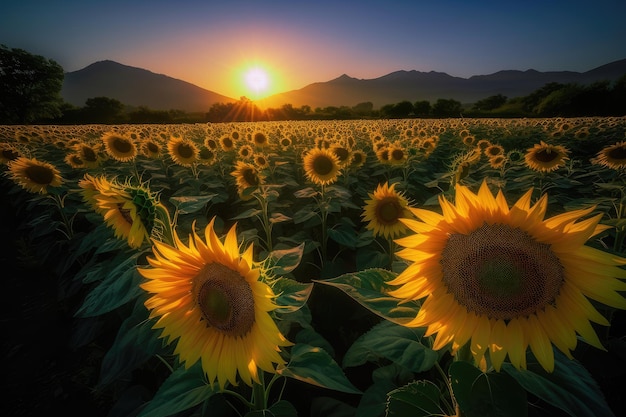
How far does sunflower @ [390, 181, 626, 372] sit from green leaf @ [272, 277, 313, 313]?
1.26 feet

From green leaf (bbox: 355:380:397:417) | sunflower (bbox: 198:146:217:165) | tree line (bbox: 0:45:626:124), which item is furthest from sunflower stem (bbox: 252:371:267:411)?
tree line (bbox: 0:45:626:124)

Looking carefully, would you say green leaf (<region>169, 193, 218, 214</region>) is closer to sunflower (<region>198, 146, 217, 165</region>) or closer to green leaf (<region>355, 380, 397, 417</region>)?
green leaf (<region>355, 380, 397, 417</region>)

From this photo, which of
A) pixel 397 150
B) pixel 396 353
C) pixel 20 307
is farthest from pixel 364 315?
pixel 20 307

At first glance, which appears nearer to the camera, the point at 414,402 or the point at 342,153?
the point at 414,402

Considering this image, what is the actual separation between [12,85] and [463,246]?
238 feet

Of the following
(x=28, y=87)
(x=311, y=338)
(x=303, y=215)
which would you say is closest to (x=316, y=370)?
(x=311, y=338)

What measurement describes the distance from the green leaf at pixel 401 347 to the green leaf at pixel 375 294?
0.56 feet

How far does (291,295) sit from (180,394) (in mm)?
627

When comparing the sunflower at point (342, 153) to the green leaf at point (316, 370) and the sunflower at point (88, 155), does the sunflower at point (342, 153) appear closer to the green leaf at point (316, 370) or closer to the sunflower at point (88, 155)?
the sunflower at point (88, 155)

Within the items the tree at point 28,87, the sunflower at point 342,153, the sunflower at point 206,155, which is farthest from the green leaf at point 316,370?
the tree at point 28,87

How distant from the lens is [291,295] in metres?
1.35

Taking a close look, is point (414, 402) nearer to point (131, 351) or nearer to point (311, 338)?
point (311, 338)

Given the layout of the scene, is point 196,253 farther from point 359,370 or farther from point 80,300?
point 80,300

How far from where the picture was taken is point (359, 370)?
2.82 meters
